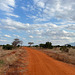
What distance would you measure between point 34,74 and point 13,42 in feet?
182

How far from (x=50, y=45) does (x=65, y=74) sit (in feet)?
143

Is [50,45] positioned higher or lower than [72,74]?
higher

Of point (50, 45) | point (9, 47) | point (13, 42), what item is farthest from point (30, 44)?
point (9, 47)

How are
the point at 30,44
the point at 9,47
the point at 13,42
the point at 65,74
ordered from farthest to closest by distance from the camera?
the point at 30,44 < the point at 13,42 < the point at 9,47 < the point at 65,74

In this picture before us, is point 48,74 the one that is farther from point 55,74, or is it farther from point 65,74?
point 65,74

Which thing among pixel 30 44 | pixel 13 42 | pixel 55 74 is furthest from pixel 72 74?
pixel 30 44

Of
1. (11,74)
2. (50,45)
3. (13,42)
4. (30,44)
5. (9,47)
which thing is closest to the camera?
(11,74)

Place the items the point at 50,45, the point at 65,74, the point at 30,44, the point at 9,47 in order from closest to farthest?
the point at 65,74, the point at 9,47, the point at 50,45, the point at 30,44

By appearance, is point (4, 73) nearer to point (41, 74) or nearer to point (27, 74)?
point (27, 74)

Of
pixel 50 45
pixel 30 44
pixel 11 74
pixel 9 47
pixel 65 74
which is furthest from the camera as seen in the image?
pixel 30 44

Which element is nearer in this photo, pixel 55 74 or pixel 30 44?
pixel 55 74

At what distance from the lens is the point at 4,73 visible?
6730 millimetres

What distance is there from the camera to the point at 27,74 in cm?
676

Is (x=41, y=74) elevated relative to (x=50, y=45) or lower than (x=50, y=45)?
lower
